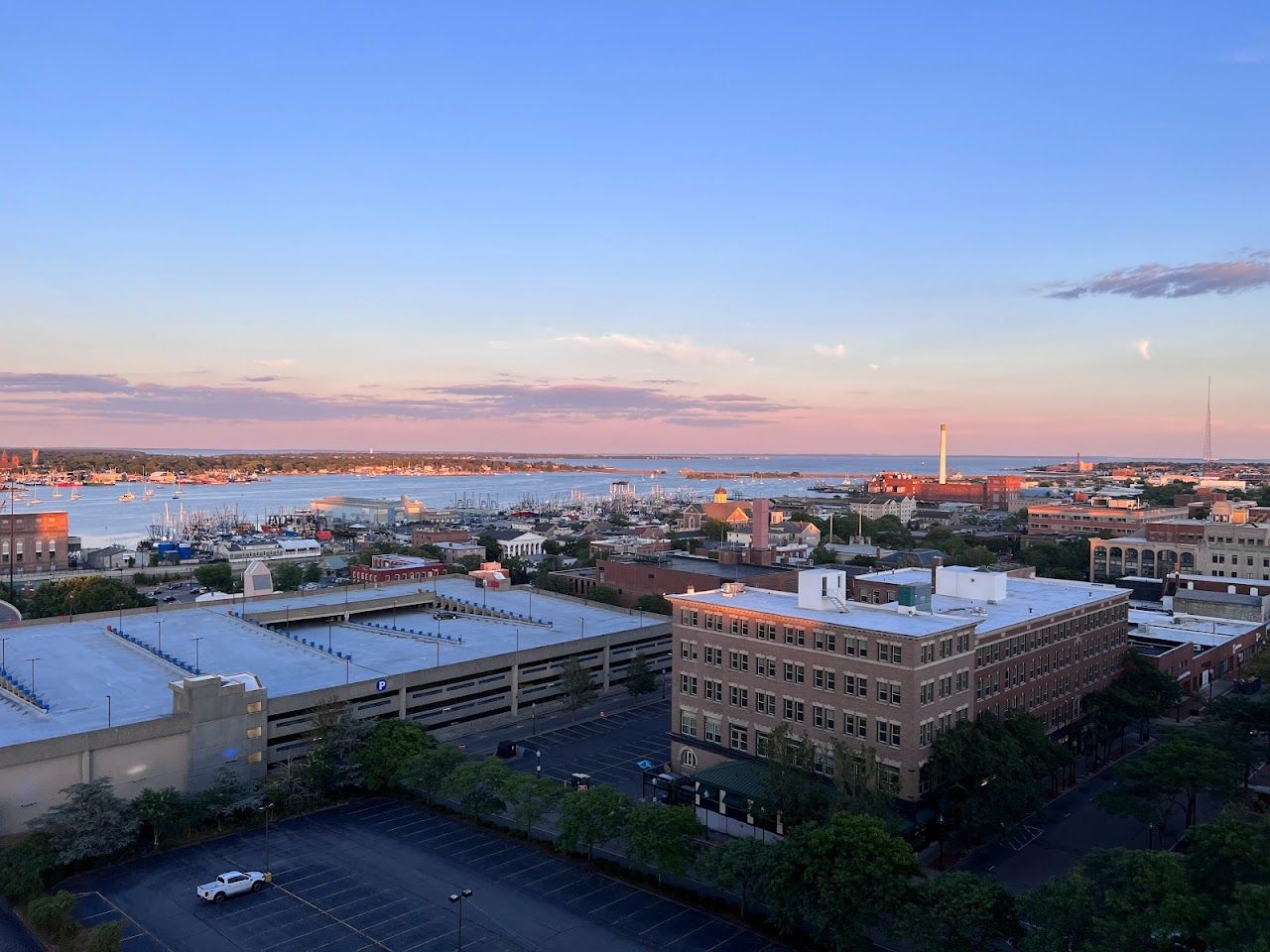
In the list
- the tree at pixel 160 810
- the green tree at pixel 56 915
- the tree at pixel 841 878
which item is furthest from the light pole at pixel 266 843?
the tree at pixel 841 878

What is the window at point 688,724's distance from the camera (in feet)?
166

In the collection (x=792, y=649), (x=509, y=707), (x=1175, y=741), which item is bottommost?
(x=509, y=707)

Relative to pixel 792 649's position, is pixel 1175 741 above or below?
below

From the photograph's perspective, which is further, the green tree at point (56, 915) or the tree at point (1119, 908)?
the green tree at point (56, 915)

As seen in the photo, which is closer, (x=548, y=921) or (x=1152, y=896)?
(x=1152, y=896)

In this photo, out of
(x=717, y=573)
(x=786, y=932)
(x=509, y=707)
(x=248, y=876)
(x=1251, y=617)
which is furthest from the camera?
(x=717, y=573)

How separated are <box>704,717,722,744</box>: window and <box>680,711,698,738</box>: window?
3.19 feet

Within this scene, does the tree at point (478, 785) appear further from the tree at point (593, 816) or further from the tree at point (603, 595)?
the tree at point (603, 595)

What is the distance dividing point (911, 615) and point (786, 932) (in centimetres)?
1853

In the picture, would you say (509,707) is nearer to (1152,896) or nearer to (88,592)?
(1152,896)

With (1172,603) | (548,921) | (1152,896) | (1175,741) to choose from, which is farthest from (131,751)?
(1172,603)

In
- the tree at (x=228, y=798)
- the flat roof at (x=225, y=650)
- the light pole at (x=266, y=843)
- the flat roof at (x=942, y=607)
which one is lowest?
the light pole at (x=266, y=843)

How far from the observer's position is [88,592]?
8675 cm

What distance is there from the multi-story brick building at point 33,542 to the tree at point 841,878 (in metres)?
133
